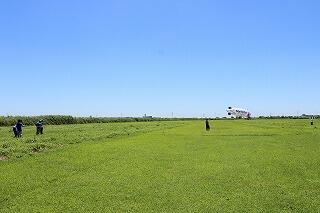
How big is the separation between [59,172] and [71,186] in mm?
→ 3473

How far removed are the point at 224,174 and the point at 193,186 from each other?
9.75 feet

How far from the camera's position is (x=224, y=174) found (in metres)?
17.2

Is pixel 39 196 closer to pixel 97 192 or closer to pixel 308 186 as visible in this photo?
pixel 97 192

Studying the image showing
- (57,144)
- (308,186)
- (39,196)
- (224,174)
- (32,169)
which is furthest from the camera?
(57,144)

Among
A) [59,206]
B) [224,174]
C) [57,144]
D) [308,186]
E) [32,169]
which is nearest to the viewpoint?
[59,206]

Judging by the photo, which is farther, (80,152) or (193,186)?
(80,152)

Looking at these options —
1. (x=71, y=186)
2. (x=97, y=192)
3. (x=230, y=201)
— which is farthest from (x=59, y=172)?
(x=230, y=201)

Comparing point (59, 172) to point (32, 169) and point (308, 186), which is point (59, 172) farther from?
point (308, 186)

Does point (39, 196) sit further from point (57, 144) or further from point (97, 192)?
point (57, 144)

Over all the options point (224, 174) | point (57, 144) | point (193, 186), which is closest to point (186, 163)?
point (224, 174)

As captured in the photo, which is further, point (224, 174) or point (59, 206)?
point (224, 174)

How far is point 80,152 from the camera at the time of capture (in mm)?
26812

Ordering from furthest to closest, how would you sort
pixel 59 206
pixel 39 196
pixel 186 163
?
1. pixel 186 163
2. pixel 39 196
3. pixel 59 206

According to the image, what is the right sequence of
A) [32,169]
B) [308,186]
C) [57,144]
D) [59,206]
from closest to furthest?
[59,206], [308,186], [32,169], [57,144]
